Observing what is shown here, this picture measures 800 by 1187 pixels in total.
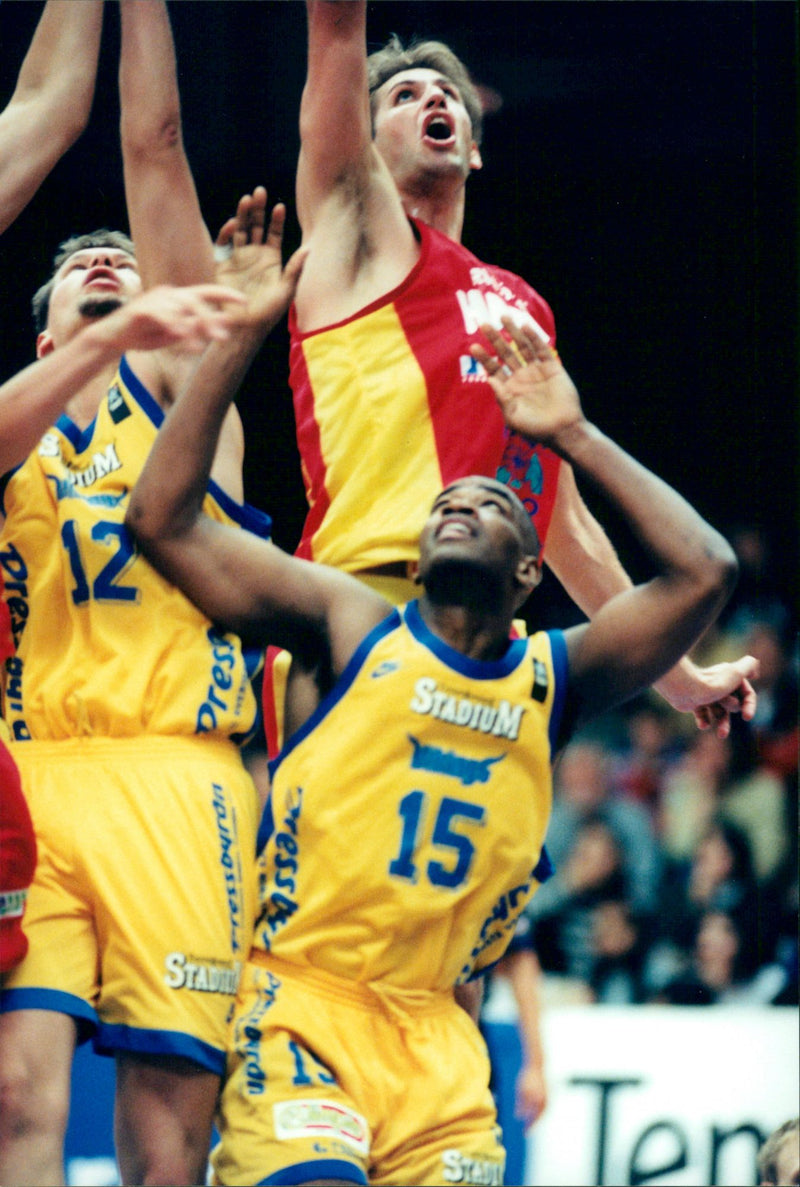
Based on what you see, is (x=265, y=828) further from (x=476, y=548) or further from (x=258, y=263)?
(x=258, y=263)

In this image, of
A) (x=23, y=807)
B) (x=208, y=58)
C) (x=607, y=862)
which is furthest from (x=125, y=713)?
(x=607, y=862)

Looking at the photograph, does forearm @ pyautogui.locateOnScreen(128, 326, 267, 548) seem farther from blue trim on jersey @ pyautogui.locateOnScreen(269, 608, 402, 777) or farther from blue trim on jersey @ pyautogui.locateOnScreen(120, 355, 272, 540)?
blue trim on jersey @ pyautogui.locateOnScreen(269, 608, 402, 777)

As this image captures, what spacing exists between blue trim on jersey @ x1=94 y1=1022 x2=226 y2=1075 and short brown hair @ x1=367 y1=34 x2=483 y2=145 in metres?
2.30

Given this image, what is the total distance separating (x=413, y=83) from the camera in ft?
13.2

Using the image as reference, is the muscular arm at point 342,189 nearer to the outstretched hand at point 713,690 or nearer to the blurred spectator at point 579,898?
the outstretched hand at point 713,690

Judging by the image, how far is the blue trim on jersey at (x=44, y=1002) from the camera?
3031 mm

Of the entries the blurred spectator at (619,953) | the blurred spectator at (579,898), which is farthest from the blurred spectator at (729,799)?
the blurred spectator at (619,953)

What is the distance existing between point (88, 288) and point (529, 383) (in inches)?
42.0

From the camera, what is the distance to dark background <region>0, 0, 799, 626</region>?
5410 millimetres

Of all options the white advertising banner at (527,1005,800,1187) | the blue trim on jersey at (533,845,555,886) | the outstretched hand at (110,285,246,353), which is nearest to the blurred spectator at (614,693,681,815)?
the white advertising banner at (527,1005,800,1187)

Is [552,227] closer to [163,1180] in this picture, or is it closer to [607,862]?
[607,862]

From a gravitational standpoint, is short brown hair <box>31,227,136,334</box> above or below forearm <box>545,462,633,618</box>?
above

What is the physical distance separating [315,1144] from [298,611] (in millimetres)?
994

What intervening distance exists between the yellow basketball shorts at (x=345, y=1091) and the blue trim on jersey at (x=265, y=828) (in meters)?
0.22
